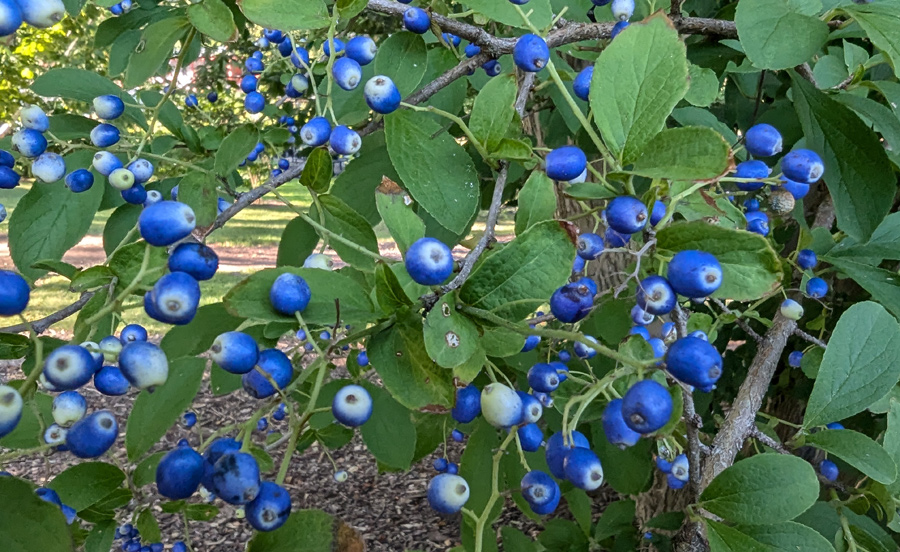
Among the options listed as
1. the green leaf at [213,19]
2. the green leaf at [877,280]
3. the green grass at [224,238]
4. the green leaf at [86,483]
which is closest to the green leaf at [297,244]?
the green leaf at [213,19]

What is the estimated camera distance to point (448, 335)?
24.3 inches

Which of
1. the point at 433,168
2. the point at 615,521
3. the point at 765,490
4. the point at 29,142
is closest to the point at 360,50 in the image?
the point at 433,168

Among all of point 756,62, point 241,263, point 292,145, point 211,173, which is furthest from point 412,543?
point 241,263

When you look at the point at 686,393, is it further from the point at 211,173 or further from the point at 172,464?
the point at 211,173

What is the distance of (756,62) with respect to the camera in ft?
2.89

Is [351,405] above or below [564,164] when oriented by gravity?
below

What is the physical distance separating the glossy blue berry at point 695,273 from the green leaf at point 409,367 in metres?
0.24

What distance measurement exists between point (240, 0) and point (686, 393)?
29.8 inches

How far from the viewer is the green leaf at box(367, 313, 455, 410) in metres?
0.67

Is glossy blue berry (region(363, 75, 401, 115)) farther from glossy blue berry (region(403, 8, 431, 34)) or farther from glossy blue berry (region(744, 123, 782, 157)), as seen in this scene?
glossy blue berry (region(744, 123, 782, 157))

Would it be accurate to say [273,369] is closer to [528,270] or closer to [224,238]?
[528,270]

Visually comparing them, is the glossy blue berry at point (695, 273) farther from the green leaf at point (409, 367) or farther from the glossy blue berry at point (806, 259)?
the glossy blue berry at point (806, 259)

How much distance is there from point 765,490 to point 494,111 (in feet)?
1.87

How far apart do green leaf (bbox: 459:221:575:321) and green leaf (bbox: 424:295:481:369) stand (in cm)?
3
